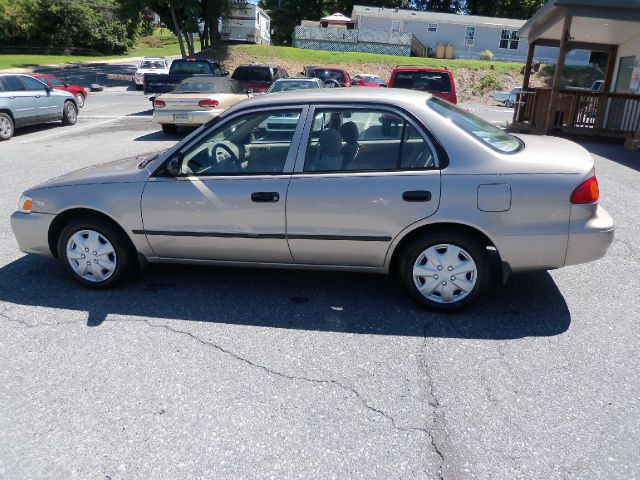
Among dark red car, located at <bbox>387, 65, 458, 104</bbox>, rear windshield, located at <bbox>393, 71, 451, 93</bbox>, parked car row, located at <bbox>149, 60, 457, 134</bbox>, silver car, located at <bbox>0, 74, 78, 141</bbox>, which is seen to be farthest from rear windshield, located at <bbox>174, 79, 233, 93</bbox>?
rear windshield, located at <bbox>393, 71, 451, 93</bbox>

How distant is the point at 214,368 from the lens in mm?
3307

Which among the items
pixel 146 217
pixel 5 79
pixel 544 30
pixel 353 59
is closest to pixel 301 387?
pixel 146 217

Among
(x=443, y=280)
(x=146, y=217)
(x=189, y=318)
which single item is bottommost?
(x=189, y=318)

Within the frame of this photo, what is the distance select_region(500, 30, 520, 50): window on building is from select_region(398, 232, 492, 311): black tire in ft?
154

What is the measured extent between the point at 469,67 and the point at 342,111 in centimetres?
3541

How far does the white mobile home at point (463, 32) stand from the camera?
44.5m

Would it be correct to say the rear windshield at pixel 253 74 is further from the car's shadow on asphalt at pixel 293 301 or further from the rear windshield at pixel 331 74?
the car's shadow on asphalt at pixel 293 301

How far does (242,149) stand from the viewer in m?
4.28

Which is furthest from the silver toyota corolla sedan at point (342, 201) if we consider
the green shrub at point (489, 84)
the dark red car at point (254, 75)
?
the green shrub at point (489, 84)

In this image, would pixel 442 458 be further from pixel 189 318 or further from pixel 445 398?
pixel 189 318

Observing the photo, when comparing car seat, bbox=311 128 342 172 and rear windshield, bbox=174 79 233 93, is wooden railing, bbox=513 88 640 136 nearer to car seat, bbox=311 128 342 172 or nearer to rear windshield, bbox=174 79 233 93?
rear windshield, bbox=174 79 233 93

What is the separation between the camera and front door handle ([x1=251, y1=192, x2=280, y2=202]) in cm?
388

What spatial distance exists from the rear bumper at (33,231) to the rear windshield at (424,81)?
34.0ft

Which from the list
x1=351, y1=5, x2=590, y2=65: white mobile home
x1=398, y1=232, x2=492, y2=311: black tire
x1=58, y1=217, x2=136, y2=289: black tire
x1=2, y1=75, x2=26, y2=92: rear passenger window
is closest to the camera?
x1=398, y1=232, x2=492, y2=311: black tire
